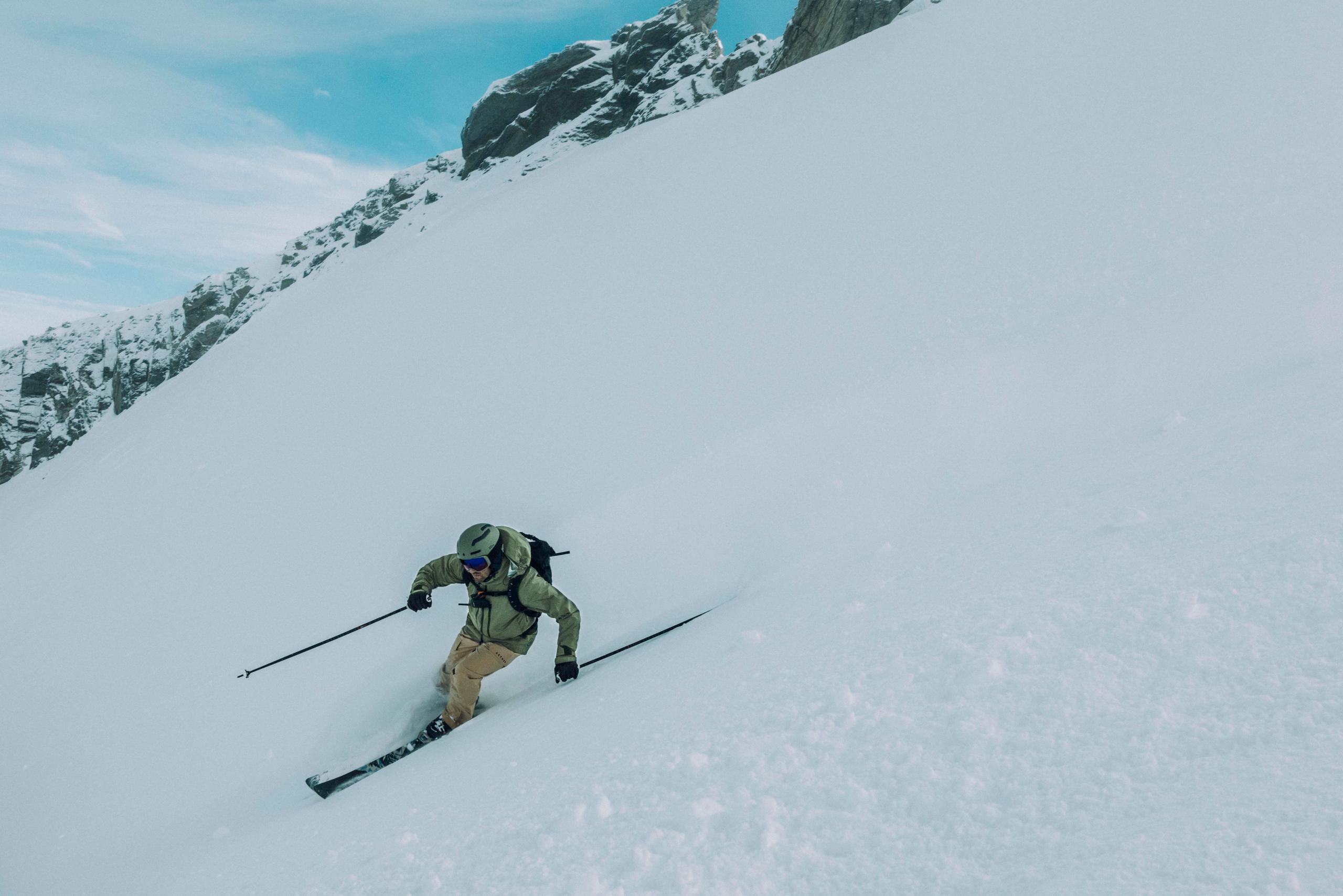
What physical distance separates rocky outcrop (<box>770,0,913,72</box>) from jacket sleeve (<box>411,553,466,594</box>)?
90.6 feet

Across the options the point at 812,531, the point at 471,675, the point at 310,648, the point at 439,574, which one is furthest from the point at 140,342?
the point at 812,531

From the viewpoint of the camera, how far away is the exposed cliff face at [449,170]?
5356cm

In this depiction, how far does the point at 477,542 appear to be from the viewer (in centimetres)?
388

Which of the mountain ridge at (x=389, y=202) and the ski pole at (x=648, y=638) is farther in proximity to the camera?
the mountain ridge at (x=389, y=202)

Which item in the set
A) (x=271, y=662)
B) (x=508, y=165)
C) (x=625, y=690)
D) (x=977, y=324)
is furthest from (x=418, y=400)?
(x=508, y=165)

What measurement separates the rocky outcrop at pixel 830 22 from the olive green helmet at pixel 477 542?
27674mm

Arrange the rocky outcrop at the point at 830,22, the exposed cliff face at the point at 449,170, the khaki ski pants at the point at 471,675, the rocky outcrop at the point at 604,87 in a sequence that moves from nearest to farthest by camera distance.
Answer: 1. the khaki ski pants at the point at 471,675
2. the rocky outcrop at the point at 830,22
3. the exposed cliff face at the point at 449,170
4. the rocky outcrop at the point at 604,87

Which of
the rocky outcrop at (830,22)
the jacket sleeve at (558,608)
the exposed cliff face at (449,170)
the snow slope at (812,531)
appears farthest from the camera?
the exposed cliff face at (449,170)

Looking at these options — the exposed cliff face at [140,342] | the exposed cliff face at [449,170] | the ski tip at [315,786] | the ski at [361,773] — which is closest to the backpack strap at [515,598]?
the ski at [361,773]

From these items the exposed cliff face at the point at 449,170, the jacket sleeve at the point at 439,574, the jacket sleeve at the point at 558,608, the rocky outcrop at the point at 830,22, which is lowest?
the jacket sleeve at the point at 558,608

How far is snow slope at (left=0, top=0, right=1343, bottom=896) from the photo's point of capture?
181cm

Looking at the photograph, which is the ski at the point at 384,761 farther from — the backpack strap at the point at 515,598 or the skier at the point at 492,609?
the backpack strap at the point at 515,598

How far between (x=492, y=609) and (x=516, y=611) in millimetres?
165

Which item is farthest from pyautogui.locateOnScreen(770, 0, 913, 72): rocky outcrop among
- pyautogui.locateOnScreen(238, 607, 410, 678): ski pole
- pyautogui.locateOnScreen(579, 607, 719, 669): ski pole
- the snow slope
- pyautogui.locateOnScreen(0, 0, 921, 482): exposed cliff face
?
pyautogui.locateOnScreen(238, 607, 410, 678): ski pole
